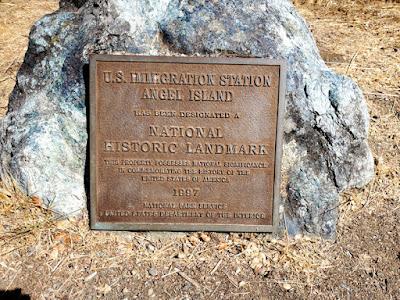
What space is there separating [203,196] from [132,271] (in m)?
0.63

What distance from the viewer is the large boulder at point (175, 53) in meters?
3.17

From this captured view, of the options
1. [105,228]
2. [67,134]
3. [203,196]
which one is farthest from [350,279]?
[67,134]

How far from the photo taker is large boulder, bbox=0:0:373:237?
10.4 ft

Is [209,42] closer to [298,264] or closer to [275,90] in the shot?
[275,90]

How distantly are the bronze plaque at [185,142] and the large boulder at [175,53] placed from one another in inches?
5.2

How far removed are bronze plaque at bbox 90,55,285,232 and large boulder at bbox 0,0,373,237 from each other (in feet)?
0.43

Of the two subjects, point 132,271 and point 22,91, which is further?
point 22,91

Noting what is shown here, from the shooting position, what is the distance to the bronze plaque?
309 cm

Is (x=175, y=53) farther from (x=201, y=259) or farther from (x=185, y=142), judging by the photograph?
(x=201, y=259)

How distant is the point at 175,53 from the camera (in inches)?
126

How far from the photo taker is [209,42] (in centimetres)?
314

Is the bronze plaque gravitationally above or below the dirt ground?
above

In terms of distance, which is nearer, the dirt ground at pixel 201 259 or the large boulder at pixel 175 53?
the dirt ground at pixel 201 259

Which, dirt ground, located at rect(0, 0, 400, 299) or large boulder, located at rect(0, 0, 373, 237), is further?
large boulder, located at rect(0, 0, 373, 237)
